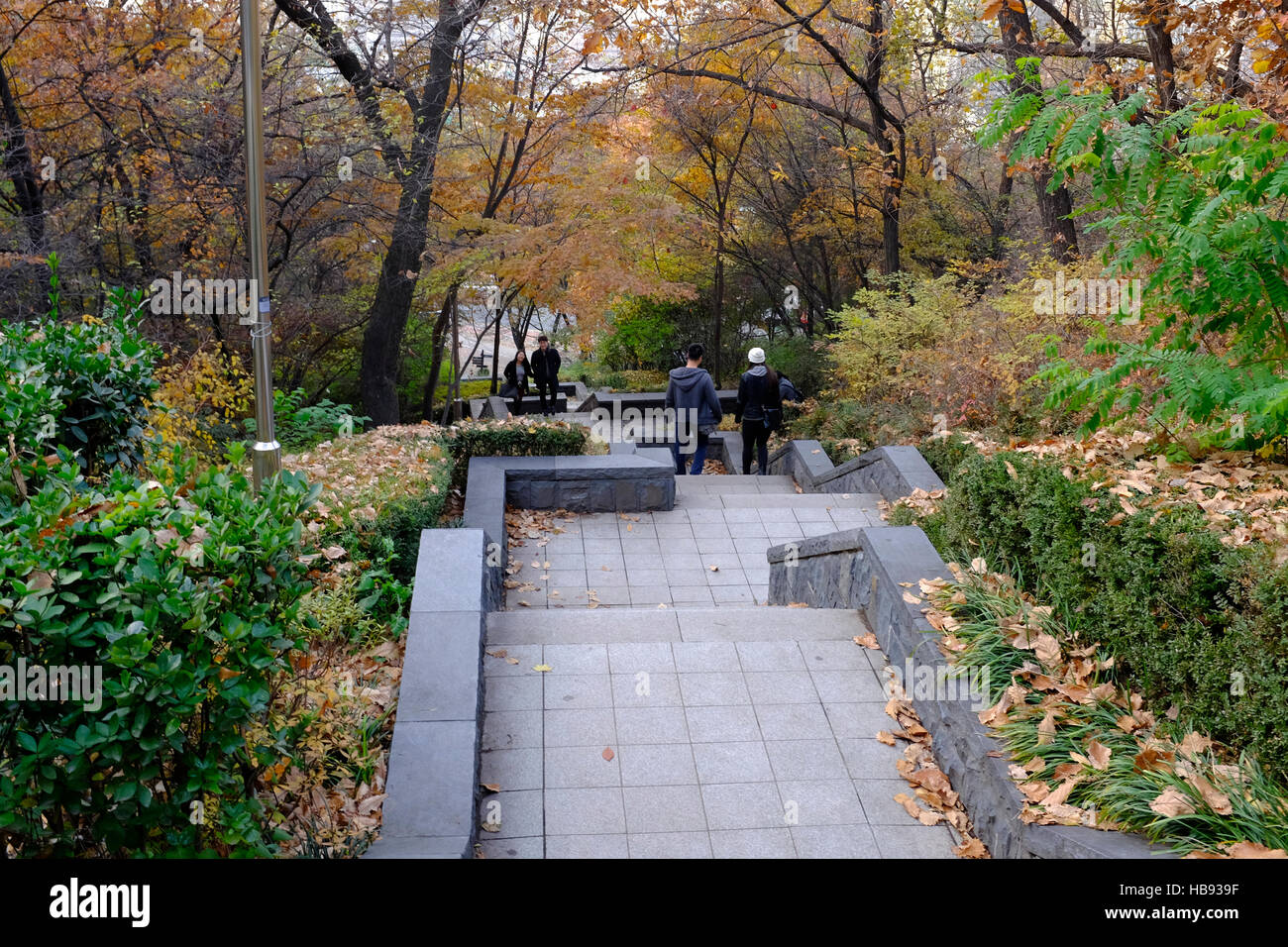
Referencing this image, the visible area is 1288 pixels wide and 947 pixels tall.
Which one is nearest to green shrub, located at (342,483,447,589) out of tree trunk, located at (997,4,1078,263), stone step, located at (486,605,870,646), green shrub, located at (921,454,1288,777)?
stone step, located at (486,605,870,646)

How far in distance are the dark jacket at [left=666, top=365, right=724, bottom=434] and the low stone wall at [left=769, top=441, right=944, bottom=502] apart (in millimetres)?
1653

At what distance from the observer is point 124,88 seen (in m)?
12.6

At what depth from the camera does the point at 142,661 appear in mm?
3047

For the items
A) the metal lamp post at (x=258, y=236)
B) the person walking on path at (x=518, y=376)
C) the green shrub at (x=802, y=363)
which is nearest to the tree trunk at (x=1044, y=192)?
the green shrub at (x=802, y=363)

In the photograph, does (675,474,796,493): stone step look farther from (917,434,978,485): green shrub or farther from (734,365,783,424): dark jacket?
A: (917,434,978,485): green shrub

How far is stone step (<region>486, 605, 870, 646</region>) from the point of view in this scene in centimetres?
649

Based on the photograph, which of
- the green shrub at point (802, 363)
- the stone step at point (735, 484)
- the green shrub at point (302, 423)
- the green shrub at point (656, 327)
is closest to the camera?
the green shrub at point (302, 423)

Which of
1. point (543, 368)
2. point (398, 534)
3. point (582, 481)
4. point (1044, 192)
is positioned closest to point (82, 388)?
point (398, 534)

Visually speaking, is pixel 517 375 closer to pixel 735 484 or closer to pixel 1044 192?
pixel 735 484

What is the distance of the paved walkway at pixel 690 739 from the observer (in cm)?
455

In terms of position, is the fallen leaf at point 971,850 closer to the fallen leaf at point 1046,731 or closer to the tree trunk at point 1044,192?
the fallen leaf at point 1046,731

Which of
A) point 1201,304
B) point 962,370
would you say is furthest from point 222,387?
point 1201,304

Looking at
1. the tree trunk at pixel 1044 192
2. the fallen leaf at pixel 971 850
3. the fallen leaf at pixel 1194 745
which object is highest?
the tree trunk at pixel 1044 192

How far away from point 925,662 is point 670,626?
185 cm
